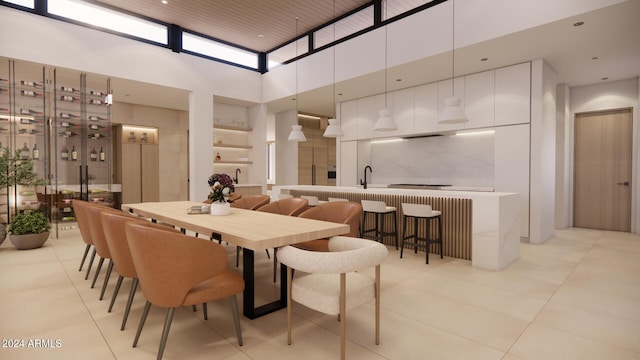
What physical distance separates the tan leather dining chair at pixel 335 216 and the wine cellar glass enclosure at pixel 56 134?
4809 mm

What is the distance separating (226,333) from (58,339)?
1.13 metres

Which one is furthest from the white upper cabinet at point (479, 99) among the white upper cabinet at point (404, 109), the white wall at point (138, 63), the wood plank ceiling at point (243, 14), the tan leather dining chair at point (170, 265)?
the tan leather dining chair at point (170, 265)

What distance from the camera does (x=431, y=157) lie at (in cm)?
677

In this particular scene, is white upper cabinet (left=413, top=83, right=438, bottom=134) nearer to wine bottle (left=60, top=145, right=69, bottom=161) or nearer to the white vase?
the white vase

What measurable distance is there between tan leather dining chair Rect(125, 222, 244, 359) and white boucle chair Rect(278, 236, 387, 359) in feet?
1.63

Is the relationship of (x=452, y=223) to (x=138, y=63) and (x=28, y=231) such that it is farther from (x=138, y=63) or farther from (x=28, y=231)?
(x=138, y=63)

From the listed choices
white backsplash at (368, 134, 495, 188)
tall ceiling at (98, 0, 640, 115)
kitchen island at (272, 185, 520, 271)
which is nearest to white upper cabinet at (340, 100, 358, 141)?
tall ceiling at (98, 0, 640, 115)

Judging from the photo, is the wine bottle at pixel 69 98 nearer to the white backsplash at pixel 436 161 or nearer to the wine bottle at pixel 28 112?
the wine bottle at pixel 28 112

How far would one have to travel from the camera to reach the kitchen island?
12.6 feet

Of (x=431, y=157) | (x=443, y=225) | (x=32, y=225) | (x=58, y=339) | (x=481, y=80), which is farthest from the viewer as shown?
(x=431, y=157)

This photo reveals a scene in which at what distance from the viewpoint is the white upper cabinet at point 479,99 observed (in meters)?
5.59

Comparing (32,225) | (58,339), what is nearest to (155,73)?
(32,225)

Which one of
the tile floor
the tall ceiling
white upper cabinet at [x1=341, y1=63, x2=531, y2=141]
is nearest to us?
the tile floor

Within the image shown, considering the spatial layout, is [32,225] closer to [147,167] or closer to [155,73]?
[155,73]
